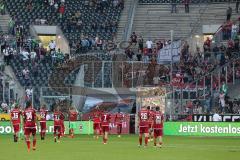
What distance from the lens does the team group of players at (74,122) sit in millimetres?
38781

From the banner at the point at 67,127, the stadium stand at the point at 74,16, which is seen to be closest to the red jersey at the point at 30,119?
the banner at the point at 67,127

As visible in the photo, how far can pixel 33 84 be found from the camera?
61594mm

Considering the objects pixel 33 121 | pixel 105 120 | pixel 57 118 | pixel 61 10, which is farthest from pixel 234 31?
pixel 33 121

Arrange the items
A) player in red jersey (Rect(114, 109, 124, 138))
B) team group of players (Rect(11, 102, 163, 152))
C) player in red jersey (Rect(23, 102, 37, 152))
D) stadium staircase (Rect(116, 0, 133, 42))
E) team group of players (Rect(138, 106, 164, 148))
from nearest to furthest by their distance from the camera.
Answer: player in red jersey (Rect(23, 102, 37, 152)), team group of players (Rect(11, 102, 163, 152)), team group of players (Rect(138, 106, 164, 148)), player in red jersey (Rect(114, 109, 124, 138)), stadium staircase (Rect(116, 0, 133, 42))

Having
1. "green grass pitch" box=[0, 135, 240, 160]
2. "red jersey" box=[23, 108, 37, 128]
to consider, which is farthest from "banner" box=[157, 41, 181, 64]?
"red jersey" box=[23, 108, 37, 128]

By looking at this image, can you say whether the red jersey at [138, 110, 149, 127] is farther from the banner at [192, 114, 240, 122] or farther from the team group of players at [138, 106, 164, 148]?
the banner at [192, 114, 240, 122]

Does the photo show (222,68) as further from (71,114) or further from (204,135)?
(71,114)

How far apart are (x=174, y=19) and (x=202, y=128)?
15.8m

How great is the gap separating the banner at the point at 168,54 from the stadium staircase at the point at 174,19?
8.55 m

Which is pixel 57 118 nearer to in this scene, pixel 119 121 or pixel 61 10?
pixel 119 121

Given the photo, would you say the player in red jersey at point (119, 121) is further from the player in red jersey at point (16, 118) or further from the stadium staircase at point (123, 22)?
the stadium staircase at point (123, 22)

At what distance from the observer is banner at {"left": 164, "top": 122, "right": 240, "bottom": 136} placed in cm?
5580

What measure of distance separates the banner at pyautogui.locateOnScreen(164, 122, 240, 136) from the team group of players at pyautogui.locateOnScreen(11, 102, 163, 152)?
11.4ft

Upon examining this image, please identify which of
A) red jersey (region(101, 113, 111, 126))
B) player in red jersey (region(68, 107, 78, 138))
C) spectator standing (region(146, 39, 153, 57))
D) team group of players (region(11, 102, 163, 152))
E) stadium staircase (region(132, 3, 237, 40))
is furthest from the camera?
stadium staircase (region(132, 3, 237, 40))
